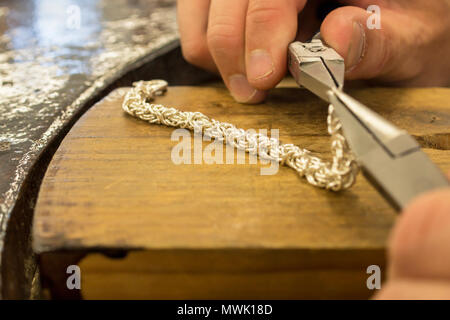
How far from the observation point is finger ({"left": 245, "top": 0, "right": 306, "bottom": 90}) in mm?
778

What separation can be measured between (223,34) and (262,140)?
252 millimetres

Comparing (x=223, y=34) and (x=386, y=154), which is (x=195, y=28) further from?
(x=386, y=154)

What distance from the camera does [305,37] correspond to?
106 centimetres

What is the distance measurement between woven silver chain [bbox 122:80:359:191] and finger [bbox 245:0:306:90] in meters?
0.13

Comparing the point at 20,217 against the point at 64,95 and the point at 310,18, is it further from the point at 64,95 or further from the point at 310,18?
the point at 310,18

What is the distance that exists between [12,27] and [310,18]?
935 millimetres

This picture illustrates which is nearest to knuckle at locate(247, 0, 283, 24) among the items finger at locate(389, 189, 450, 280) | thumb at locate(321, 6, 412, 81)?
thumb at locate(321, 6, 412, 81)

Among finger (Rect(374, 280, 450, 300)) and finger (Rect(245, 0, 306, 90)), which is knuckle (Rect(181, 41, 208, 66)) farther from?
finger (Rect(374, 280, 450, 300))

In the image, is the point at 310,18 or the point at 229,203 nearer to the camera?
the point at 229,203

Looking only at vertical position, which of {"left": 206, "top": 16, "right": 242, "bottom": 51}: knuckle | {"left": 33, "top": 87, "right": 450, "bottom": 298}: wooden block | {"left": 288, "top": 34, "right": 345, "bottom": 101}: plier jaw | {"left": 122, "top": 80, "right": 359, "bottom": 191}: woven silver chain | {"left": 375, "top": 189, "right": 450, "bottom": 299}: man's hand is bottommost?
→ {"left": 33, "top": 87, "right": 450, "bottom": 298}: wooden block

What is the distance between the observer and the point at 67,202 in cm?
58

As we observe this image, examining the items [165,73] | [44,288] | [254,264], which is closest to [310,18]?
[165,73]

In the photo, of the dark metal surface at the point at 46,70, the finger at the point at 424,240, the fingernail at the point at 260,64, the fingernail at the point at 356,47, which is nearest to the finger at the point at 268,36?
the fingernail at the point at 260,64

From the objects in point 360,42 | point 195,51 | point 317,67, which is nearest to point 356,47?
point 360,42
